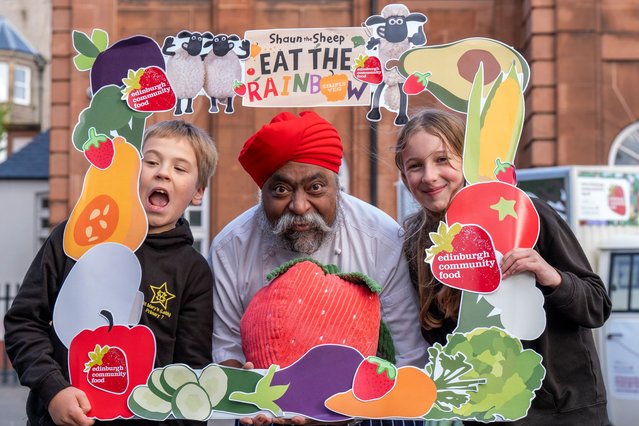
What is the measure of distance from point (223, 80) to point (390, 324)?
1.02 metres

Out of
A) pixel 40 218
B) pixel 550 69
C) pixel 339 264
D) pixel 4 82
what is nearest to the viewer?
pixel 339 264

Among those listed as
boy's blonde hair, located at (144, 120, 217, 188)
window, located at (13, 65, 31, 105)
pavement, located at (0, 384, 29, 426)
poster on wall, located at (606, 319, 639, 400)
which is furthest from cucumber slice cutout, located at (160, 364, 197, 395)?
window, located at (13, 65, 31, 105)

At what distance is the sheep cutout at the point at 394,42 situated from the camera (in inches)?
135

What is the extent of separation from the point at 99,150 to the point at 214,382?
0.88 meters

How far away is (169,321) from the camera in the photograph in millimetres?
3381

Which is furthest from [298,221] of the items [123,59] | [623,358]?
[623,358]

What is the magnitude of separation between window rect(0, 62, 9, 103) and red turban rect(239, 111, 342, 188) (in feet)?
124

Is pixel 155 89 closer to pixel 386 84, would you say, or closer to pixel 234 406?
pixel 386 84

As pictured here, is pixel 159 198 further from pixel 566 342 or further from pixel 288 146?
pixel 566 342

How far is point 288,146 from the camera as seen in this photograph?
132 inches

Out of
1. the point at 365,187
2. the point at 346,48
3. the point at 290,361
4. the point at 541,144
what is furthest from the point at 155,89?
the point at 541,144

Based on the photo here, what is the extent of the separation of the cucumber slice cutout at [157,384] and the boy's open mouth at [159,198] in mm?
558

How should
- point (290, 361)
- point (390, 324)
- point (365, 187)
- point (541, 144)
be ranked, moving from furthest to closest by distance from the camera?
point (541, 144) < point (365, 187) < point (390, 324) < point (290, 361)

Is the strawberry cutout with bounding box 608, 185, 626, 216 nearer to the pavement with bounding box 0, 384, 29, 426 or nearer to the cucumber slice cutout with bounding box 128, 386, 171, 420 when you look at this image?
the pavement with bounding box 0, 384, 29, 426
